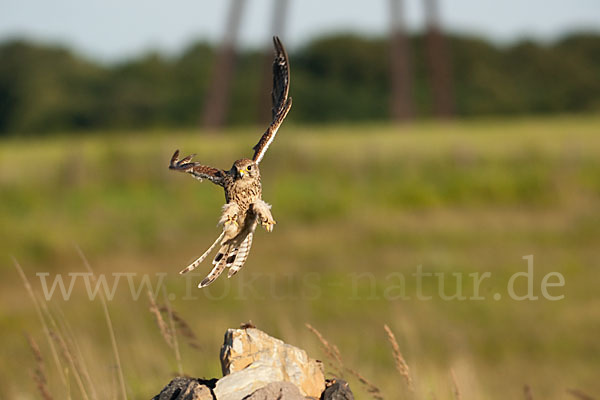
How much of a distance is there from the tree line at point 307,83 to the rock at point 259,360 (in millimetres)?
28284

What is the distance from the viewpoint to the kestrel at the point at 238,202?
2537 millimetres

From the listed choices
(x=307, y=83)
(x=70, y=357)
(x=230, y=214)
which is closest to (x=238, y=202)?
(x=230, y=214)

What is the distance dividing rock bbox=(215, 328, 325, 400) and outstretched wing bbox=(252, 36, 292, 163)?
2.19 ft

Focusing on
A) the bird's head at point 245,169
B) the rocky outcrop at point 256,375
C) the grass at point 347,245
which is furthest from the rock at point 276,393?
the grass at point 347,245

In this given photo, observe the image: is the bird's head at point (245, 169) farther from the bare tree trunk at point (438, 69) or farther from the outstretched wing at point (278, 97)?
the bare tree trunk at point (438, 69)

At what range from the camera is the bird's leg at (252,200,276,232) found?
98.7 inches

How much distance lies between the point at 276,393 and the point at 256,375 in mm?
108

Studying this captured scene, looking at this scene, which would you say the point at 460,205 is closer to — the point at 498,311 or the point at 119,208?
the point at 498,311

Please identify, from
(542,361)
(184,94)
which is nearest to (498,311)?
(542,361)

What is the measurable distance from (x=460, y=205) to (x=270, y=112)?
48.7 ft

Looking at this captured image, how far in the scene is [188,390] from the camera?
2.64m

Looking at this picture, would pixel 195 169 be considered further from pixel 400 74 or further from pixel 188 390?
pixel 400 74

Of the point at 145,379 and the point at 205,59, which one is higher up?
the point at 205,59

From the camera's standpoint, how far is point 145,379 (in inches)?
271
